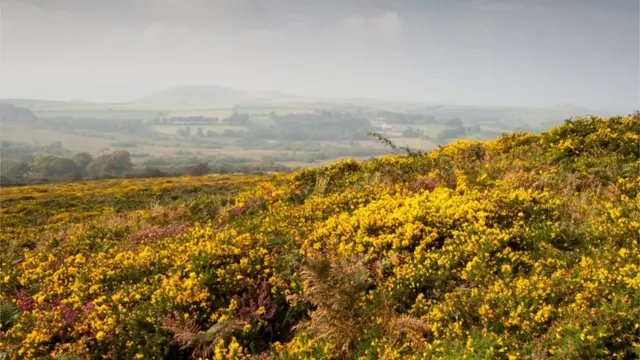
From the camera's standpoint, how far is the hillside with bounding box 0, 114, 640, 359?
5797mm

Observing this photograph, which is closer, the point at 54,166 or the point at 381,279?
the point at 381,279

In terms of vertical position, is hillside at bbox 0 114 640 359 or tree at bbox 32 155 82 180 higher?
hillside at bbox 0 114 640 359

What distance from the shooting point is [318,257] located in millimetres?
7633

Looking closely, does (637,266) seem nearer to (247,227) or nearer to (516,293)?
(516,293)

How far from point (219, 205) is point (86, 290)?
21.4 feet

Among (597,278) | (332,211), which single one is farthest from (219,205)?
(597,278)

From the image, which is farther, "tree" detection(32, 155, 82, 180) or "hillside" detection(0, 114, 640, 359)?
"tree" detection(32, 155, 82, 180)

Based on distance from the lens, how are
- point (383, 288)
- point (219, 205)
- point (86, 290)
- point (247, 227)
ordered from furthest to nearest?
1. point (219, 205)
2. point (247, 227)
3. point (86, 290)
4. point (383, 288)

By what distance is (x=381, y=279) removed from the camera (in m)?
7.71


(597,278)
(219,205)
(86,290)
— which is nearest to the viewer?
(597,278)

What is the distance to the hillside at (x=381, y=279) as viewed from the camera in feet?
19.0

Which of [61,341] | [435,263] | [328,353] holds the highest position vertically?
[435,263]

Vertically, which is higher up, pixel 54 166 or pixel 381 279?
pixel 381 279

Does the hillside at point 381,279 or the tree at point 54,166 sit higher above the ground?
the hillside at point 381,279
